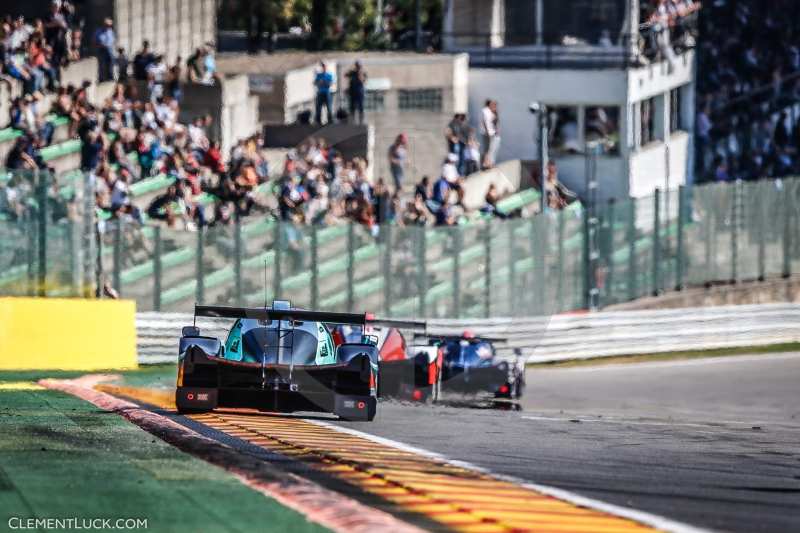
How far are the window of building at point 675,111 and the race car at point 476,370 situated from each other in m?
22.9

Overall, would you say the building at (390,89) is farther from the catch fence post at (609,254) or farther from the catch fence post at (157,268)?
the catch fence post at (157,268)

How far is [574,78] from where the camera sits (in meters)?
44.0

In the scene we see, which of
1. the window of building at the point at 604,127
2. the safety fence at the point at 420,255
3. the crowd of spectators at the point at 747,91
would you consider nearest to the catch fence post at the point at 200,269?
the safety fence at the point at 420,255

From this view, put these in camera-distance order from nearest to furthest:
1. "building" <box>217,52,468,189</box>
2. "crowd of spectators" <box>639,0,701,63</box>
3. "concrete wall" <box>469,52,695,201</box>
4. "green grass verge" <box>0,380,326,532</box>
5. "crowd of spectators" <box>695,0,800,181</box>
A: "green grass verge" <box>0,380,326,532</box>
"building" <box>217,52,468,189</box>
"concrete wall" <box>469,52,695,201</box>
"crowd of spectators" <box>639,0,701,63</box>
"crowd of spectators" <box>695,0,800,181</box>

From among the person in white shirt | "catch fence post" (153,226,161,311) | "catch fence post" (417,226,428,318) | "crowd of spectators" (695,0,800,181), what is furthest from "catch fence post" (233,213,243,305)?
"crowd of spectators" (695,0,800,181)

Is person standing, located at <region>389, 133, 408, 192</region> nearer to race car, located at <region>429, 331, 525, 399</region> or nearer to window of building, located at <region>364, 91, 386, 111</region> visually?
window of building, located at <region>364, 91, 386, 111</region>

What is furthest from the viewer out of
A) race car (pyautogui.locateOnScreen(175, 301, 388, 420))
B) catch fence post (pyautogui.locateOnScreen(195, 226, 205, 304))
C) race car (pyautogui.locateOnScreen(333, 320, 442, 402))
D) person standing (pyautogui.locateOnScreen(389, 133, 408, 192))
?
person standing (pyautogui.locateOnScreen(389, 133, 408, 192))

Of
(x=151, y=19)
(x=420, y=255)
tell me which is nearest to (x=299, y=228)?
(x=420, y=255)

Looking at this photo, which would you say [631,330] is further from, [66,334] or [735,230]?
[66,334]

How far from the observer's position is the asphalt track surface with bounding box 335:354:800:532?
14219 millimetres

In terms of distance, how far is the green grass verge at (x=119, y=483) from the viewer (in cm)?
1203

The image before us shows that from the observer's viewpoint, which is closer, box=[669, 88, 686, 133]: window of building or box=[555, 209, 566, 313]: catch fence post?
box=[555, 209, 566, 313]: catch fence post

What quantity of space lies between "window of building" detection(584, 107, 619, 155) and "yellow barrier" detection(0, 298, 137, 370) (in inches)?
690

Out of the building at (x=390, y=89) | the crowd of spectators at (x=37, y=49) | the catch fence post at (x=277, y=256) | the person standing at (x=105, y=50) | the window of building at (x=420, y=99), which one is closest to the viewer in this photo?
the catch fence post at (x=277, y=256)
